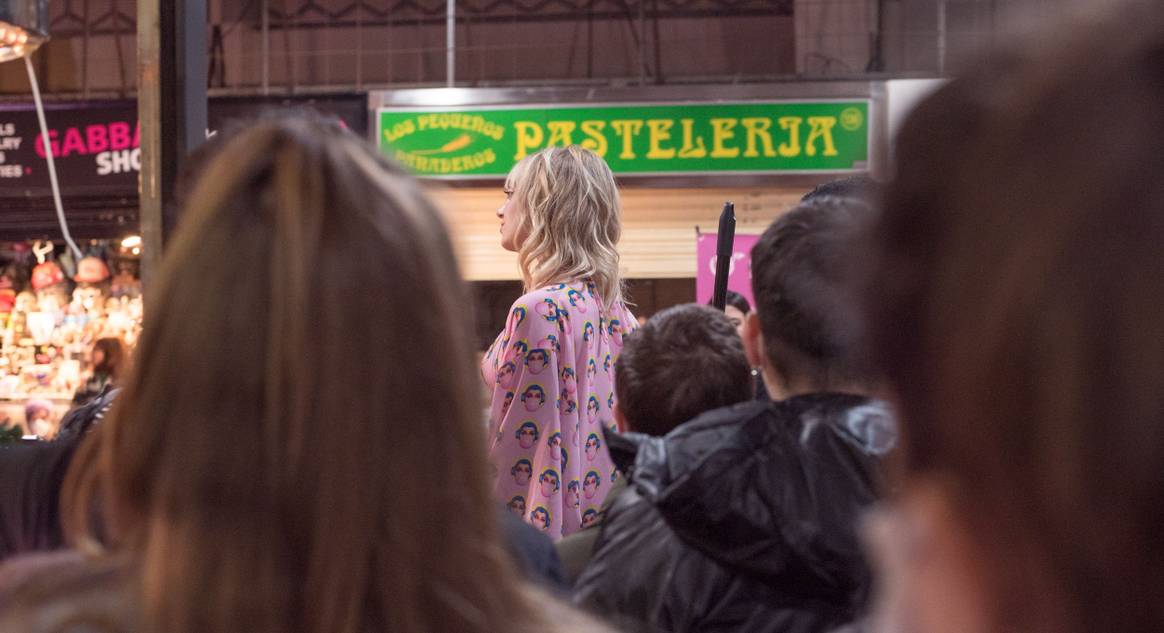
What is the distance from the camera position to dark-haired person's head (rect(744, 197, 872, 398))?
5.76ft

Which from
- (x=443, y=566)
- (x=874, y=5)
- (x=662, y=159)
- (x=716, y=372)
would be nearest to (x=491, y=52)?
(x=662, y=159)

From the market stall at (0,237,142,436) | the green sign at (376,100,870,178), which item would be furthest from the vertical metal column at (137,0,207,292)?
the green sign at (376,100,870,178)

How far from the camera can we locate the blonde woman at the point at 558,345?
2.66 metres

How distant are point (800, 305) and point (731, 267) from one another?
14.7ft

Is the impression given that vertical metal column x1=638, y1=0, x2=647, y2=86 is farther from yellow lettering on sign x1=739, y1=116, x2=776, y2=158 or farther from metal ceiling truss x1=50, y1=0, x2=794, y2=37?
yellow lettering on sign x1=739, y1=116, x2=776, y2=158

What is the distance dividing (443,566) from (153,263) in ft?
4.26

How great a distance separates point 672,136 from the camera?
25.6 ft

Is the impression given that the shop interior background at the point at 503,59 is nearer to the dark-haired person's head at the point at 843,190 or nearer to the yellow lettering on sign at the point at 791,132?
the yellow lettering on sign at the point at 791,132

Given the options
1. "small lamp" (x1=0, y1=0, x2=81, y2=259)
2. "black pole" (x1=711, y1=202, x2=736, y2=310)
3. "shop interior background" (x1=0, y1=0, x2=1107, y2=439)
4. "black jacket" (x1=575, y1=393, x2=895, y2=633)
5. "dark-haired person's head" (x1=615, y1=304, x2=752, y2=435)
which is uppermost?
"shop interior background" (x1=0, y1=0, x2=1107, y2=439)

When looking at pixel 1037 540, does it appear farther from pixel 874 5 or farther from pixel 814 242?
pixel 874 5

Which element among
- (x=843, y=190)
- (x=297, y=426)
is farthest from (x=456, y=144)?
(x=297, y=426)

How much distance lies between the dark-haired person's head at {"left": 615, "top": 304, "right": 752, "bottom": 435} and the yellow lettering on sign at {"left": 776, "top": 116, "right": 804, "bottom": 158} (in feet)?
18.9

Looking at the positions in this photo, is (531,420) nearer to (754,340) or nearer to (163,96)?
(754,340)

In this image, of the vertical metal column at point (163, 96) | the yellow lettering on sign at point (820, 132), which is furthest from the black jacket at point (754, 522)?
the yellow lettering on sign at point (820, 132)
